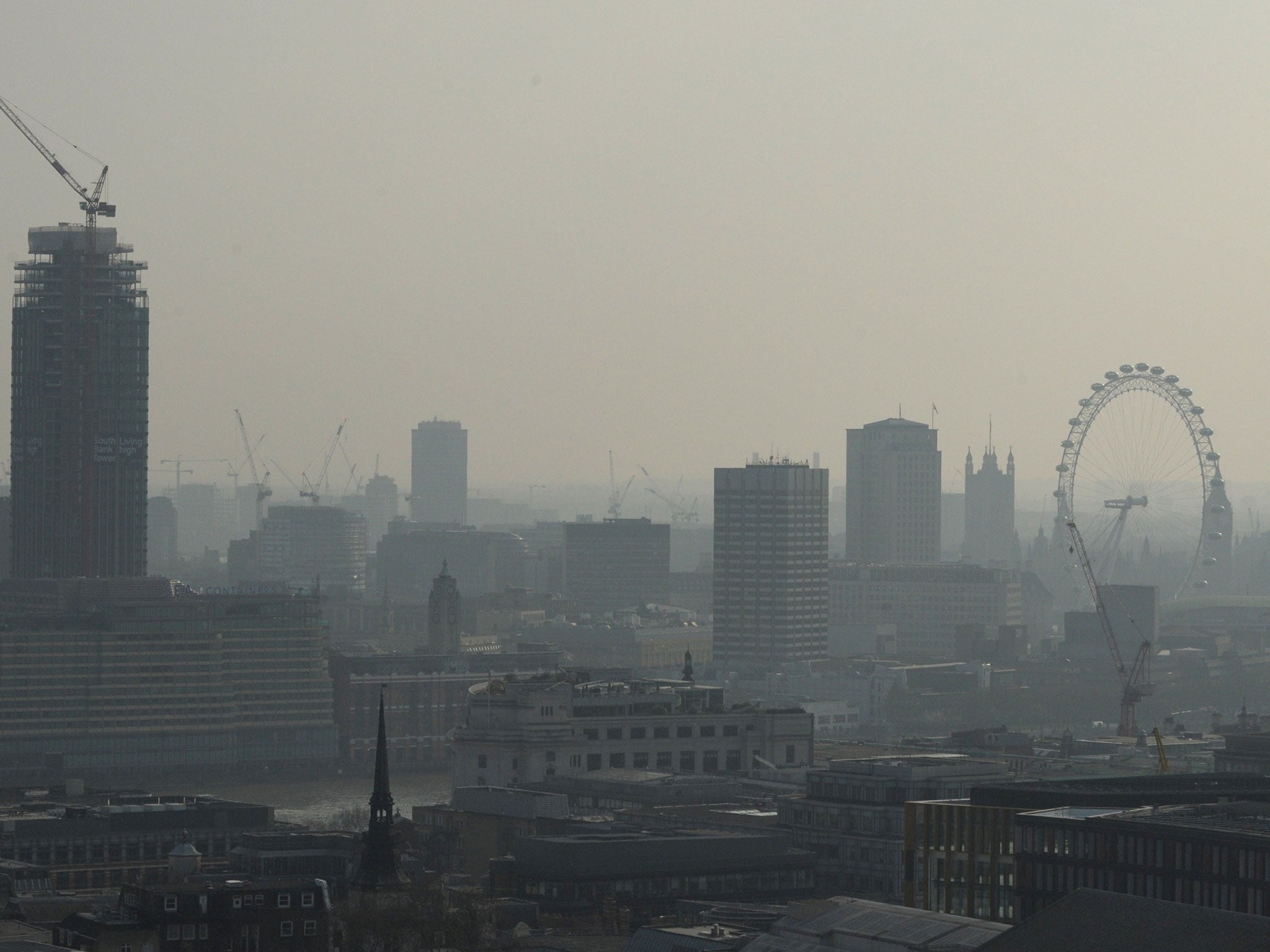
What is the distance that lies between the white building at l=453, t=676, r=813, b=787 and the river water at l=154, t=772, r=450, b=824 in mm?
9304

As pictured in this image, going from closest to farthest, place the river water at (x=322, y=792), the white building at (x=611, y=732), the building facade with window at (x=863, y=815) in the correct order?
1. the building facade with window at (x=863, y=815)
2. the white building at (x=611, y=732)
3. the river water at (x=322, y=792)

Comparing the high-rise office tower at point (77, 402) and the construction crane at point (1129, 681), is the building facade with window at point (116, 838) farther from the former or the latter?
the high-rise office tower at point (77, 402)

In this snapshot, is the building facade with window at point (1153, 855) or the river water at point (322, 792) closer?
the building facade with window at point (1153, 855)

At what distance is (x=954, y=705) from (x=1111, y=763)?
237ft

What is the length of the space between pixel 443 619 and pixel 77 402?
2461 cm

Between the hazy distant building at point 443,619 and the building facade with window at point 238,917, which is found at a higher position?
the hazy distant building at point 443,619

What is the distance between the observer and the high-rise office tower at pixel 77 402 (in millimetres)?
182250

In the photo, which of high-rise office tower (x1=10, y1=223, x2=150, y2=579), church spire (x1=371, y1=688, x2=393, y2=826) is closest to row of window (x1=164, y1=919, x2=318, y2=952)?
church spire (x1=371, y1=688, x2=393, y2=826)

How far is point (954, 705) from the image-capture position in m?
183

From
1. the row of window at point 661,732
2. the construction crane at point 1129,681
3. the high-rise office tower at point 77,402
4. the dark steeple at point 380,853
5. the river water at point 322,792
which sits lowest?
the river water at point 322,792

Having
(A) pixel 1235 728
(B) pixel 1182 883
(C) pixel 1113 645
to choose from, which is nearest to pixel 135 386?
(C) pixel 1113 645

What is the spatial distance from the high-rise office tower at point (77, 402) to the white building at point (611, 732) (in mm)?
75113

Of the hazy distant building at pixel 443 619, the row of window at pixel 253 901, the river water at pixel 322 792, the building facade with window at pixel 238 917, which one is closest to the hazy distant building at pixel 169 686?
the river water at pixel 322 792

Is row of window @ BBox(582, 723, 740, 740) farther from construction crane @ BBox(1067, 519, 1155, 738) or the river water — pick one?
construction crane @ BBox(1067, 519, 1155, 738)
